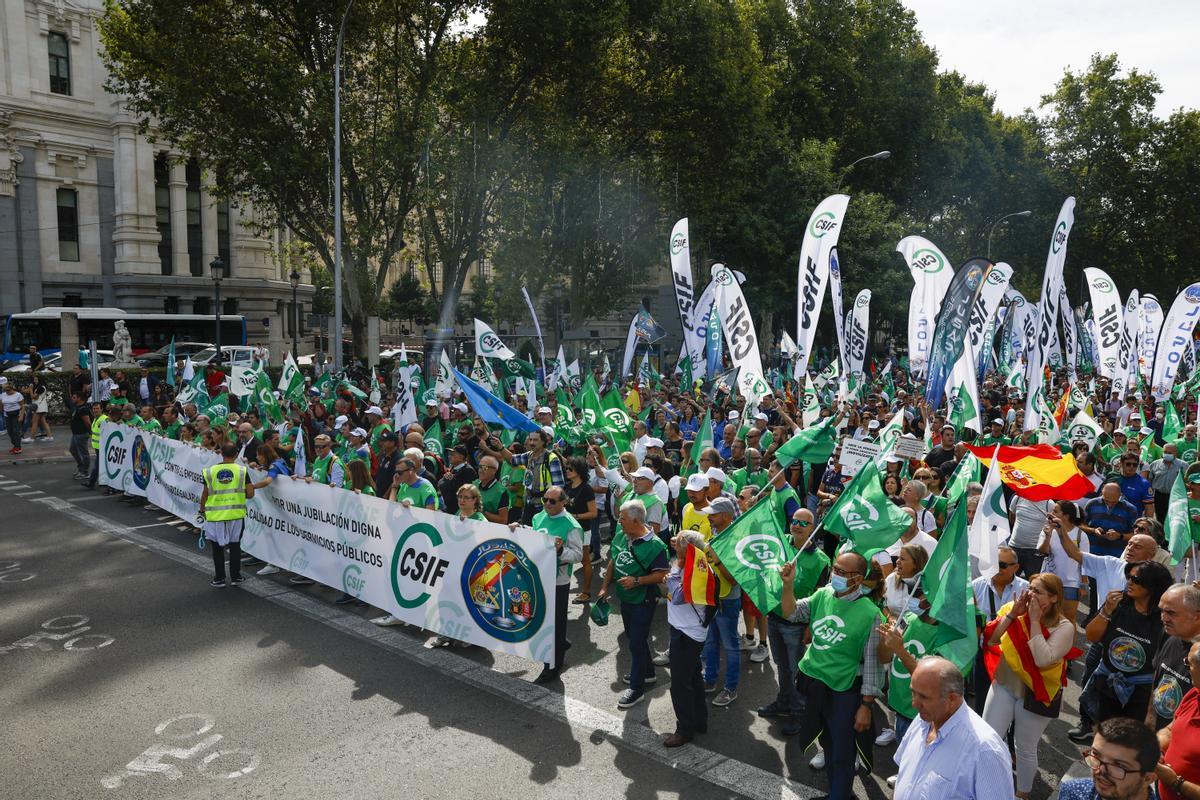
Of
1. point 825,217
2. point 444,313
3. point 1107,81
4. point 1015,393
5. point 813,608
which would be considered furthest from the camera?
point 1107,81

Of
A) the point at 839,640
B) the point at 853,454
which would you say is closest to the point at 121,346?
the point at 853,454

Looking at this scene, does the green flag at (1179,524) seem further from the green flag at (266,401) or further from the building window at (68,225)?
the building window at (68,225)

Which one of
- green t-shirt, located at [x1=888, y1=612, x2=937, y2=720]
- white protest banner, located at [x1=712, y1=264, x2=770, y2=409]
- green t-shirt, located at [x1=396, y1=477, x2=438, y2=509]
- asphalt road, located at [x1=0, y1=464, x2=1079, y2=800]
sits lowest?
asphalt road, located at [x1=0, y1=464, x2=1079, y2=800]

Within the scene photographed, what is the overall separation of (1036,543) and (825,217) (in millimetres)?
8000

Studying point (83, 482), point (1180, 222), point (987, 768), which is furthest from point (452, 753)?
point (1180, 222)

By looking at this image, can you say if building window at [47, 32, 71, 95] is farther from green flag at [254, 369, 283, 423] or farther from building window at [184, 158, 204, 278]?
green flag at [254, 369, 283, 423]

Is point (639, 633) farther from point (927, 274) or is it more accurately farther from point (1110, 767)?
point (927, 274)

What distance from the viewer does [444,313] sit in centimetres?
2861

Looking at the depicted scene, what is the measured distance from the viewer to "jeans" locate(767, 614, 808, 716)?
6207 mm

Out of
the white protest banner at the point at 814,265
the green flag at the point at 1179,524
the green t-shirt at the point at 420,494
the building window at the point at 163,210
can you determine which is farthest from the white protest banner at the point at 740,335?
the building window at the point at 163,210

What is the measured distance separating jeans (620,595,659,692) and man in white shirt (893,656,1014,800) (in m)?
3.04

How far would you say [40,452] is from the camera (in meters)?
19.7

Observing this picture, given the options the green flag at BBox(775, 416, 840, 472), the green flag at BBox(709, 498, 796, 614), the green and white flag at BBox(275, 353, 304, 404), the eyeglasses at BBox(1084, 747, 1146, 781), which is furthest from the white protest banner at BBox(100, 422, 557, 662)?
the green and white flag at BBox(275, 353, 304, 404)

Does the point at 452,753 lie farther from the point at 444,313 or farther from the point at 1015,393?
the point at 444,313
